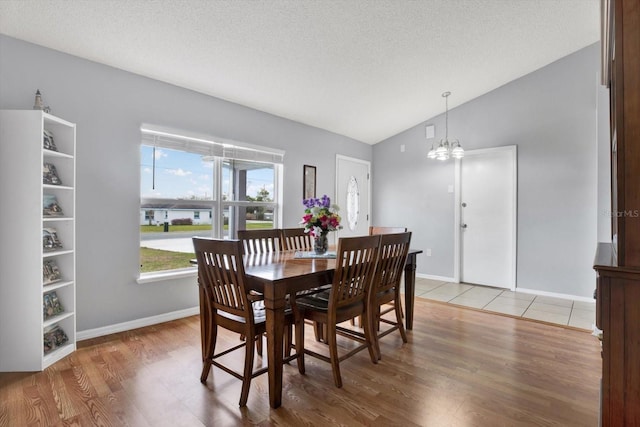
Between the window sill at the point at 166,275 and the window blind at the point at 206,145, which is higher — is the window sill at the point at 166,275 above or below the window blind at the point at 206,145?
below

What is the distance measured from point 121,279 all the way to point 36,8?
206 centimetres

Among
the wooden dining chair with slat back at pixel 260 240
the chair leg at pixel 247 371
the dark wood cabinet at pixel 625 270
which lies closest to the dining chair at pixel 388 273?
the chair leg at pixel 247 371

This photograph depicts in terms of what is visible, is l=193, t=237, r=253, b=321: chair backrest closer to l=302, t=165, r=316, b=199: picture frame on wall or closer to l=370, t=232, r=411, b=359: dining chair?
l=370, t=232, r=411, b=359: dining chair

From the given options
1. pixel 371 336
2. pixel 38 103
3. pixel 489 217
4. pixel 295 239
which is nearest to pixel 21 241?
pixel 38 103

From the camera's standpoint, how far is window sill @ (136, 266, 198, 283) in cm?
304

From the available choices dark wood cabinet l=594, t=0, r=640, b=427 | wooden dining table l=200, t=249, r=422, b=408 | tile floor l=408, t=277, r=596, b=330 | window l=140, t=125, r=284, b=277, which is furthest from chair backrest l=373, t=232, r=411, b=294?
window l=140, t=125, r=284, b=277

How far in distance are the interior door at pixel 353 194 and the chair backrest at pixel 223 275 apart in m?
3.28

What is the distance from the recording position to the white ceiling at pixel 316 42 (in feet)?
7.55

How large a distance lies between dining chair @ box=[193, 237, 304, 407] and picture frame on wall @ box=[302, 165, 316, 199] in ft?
8.60

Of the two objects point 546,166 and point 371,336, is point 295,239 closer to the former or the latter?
point 371,336

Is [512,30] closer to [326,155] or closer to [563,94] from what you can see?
[563,94]

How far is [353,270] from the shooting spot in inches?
81.7

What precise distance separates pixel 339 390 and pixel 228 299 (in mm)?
865

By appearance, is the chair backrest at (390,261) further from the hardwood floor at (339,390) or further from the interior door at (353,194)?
the interior door at (353,194)
